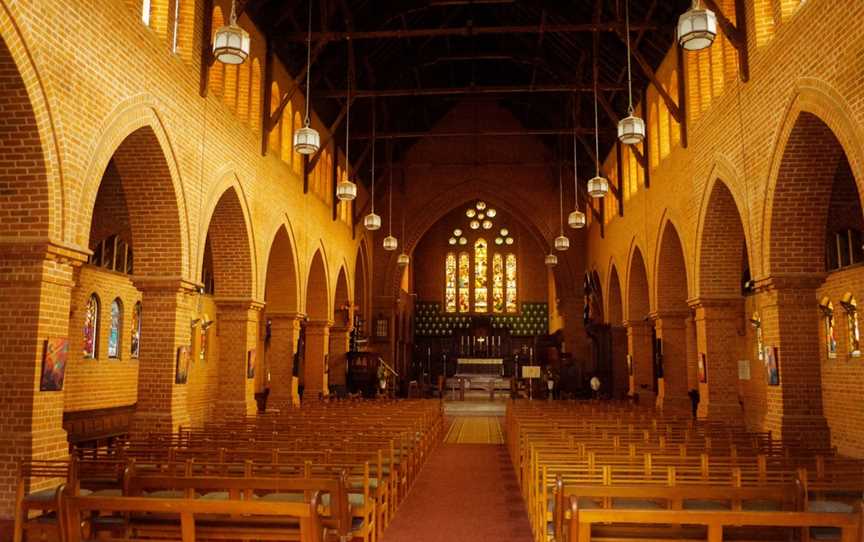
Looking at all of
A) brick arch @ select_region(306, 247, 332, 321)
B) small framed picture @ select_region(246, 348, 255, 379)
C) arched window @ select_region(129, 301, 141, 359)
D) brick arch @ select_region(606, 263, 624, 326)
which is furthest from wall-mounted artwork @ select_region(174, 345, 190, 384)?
brick arch @ select_region(606, 263, 624, 326)

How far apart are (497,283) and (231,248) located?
76.7 ft

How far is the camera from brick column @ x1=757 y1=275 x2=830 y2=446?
11117 millimetres

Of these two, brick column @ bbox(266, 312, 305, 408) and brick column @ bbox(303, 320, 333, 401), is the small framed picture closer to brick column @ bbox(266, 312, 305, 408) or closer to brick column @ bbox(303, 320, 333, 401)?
brick column @ bbox(266, 312, 305, 408)

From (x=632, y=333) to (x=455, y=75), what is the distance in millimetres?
13242

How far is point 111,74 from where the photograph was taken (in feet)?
31.9

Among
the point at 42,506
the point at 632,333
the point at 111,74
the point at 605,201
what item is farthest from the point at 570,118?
the point at 42,506

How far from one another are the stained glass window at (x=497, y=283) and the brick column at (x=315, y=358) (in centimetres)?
1619

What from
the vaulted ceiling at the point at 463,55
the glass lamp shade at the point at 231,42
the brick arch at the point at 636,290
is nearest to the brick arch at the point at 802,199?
the vaulted ceiling at the point at 463,55

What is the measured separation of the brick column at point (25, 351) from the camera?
25.7 feet

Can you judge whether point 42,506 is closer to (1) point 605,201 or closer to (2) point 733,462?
(2) point 733,462

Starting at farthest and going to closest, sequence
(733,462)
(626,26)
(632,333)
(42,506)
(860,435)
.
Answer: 1. (632,333)
2. (626,26)
3. (860,435)
4. (733,462)
5. (42,506)

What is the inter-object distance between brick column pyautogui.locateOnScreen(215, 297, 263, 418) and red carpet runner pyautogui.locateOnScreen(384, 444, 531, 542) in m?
4.64

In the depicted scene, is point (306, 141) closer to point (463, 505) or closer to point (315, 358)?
point (463, 505)

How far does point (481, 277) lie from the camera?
123 ft
